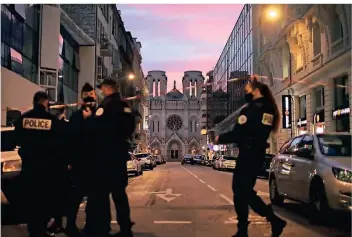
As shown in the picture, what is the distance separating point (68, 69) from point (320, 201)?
85.1ft

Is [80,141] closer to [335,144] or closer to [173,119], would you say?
[335,144]

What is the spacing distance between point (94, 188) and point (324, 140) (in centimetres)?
543

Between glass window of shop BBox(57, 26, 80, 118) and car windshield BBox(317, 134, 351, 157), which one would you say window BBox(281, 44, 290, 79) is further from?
car windshield BBox(317, 134, 351, 157)

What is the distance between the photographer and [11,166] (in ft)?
24.7

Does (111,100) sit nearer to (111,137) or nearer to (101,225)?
(111,137)

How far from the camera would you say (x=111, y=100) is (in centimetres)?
587

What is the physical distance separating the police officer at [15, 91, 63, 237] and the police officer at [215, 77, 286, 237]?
84.5 inches

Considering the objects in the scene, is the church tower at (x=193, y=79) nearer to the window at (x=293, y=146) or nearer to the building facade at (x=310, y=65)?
the building facade at (x=310, y=65)

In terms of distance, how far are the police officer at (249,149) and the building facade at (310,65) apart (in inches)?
742

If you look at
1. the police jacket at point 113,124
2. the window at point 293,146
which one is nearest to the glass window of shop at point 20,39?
the window at point 293,146

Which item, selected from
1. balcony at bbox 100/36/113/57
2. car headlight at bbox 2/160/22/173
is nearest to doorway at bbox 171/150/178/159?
balcony at bbox 100/36/113/57

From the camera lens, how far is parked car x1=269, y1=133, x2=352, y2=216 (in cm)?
809

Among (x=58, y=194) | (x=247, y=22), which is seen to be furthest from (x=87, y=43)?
(x=58, y=194)

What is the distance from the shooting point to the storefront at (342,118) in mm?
24375
